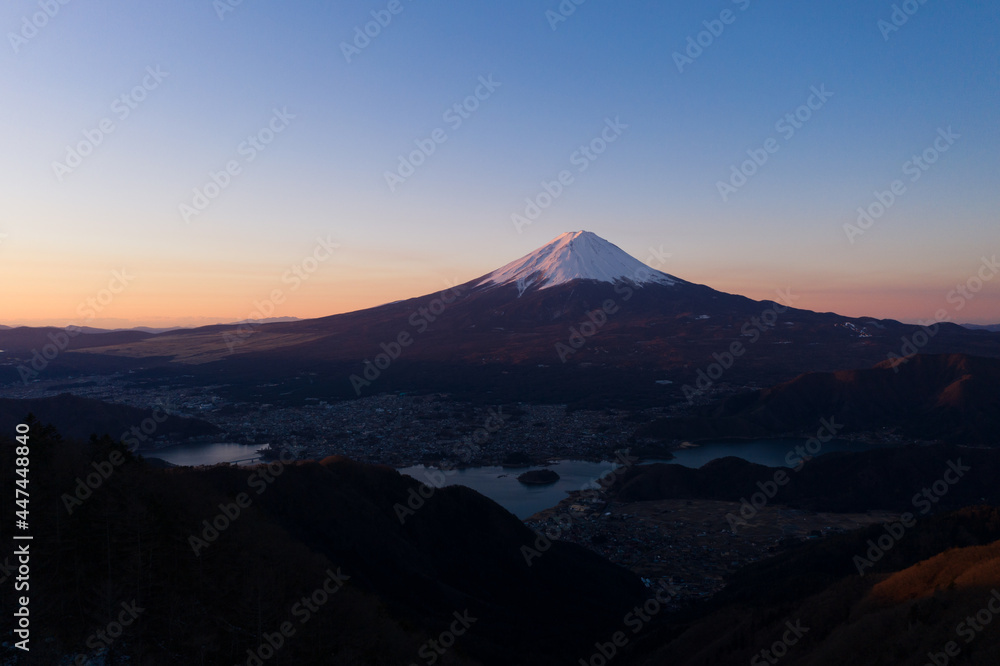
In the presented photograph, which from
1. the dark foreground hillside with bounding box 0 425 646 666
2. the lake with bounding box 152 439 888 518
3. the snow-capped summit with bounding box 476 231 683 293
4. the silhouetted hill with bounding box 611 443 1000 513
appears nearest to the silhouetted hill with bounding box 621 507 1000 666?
the dark foreground hillside with bounding box 0 425 646 666

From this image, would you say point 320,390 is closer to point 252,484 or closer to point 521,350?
point 521,350

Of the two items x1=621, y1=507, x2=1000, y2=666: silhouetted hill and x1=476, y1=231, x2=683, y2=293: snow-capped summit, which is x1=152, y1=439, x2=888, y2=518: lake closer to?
x1=621, y1=507, x2=1000, y2=666: silhouetted hill

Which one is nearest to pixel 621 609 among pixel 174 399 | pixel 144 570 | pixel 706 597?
pixel 706 597

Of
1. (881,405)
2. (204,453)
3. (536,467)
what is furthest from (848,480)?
(204,453)

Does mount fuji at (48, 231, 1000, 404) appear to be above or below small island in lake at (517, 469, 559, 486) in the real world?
above

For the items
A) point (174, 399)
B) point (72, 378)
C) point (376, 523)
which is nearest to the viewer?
point (376, 523)

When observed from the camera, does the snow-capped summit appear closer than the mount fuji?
No

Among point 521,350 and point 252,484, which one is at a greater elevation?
point 521,350
